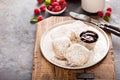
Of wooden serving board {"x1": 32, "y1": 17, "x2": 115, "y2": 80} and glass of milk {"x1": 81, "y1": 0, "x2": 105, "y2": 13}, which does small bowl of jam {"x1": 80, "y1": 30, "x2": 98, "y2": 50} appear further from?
glass of milk {"x1": 81, "y1": 0, "x2": 105, "y2": 13}

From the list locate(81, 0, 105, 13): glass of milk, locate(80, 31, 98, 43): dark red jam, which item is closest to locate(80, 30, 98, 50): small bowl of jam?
locate(80, 31, 98, 43): dark red jam

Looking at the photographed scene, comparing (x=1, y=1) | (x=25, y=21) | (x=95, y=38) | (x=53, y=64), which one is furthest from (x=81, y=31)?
(x=1, y=1)

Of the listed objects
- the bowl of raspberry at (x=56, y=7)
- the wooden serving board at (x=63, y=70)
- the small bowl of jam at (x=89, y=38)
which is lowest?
the wooden serving board at (x=63, y=70)

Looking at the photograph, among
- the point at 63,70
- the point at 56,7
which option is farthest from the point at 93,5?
the point at 63,70

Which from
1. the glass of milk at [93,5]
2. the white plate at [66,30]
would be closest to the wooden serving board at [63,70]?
the white plate at [66,30]

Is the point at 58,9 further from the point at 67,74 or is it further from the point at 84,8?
the point at 67,74

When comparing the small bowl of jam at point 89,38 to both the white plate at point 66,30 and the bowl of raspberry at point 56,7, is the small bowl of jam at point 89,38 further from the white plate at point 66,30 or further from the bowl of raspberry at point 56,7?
the bowl of raspberry at point 56,7
